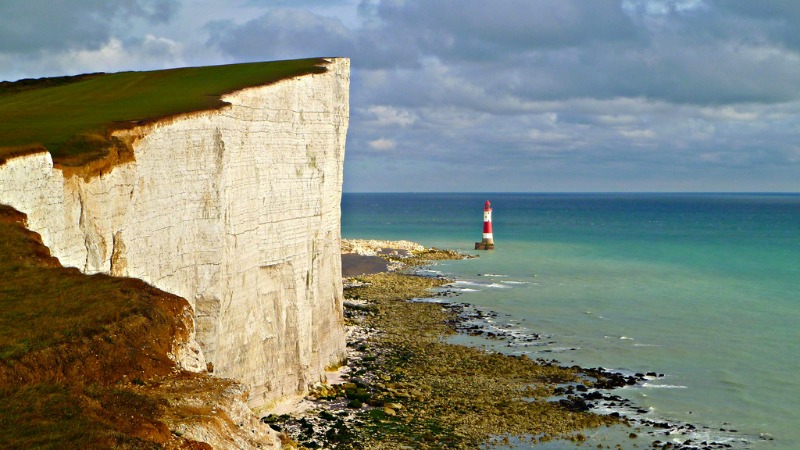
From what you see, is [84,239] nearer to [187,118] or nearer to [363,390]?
[187,118]

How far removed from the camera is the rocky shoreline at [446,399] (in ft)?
64.6

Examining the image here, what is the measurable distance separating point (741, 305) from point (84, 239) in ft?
123

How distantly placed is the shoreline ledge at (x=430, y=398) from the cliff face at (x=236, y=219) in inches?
55.5

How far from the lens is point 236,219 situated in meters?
19.3

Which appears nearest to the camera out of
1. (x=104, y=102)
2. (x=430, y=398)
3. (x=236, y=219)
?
(x=236, y=219)

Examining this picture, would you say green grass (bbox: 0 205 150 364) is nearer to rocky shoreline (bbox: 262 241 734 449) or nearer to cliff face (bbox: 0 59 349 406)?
cliff face (bbox: 0 59 349 406)

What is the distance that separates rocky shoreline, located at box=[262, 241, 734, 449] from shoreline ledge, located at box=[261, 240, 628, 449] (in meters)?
0.03

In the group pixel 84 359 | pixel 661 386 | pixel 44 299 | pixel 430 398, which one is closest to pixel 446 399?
pixel 430 398

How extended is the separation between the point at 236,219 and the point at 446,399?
342 inches

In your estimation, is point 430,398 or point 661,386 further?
point 661,386

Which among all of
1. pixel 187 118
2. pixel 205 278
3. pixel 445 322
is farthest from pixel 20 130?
pixel 445 322

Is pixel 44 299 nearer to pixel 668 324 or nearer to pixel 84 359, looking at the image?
pixel 84 359

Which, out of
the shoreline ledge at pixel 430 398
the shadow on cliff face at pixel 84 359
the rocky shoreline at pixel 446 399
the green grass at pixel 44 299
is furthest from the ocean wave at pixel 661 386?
the green grass at pixel 44 299

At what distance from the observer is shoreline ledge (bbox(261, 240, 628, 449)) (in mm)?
19614
